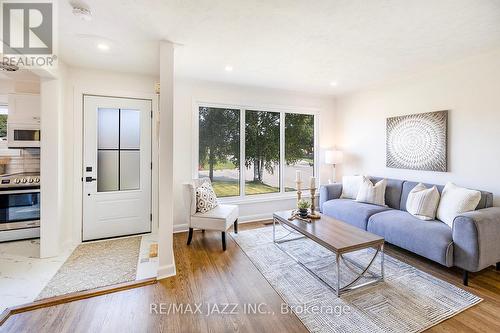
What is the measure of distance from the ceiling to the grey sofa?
1801 mm

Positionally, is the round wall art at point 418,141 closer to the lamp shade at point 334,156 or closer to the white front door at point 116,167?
the lamp shade at point 334,156

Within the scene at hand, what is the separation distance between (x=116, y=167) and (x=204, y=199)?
1431 millimetres

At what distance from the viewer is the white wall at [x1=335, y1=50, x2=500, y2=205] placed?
2.86 meters

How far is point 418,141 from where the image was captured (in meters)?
3.61

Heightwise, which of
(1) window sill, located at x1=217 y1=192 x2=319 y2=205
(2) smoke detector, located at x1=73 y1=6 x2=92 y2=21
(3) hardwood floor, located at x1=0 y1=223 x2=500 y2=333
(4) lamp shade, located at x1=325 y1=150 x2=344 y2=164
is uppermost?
(2) smoke detector, located at x1=73 y1=6 x2=92 y2=21

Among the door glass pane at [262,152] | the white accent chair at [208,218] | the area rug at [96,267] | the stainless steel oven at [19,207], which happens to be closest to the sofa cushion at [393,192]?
A: the door glass pane at [262,152]

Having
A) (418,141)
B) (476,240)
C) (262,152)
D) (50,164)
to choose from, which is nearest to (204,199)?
(262,152)

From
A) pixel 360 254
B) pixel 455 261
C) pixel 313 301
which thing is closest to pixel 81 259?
pixel 313 301

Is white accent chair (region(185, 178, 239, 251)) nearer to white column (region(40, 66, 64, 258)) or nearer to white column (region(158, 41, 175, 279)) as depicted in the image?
white column (region(158, 41, 175, 279))

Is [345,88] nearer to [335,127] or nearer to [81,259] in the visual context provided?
[335,127]

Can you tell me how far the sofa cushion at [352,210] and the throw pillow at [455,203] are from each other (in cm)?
74

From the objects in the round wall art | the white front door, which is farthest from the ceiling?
the round wall art

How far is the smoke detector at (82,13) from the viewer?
1931 mm

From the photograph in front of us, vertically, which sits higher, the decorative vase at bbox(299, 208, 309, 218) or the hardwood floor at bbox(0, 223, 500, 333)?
the decorative vase at bbox(299, 208, 309, 218)
